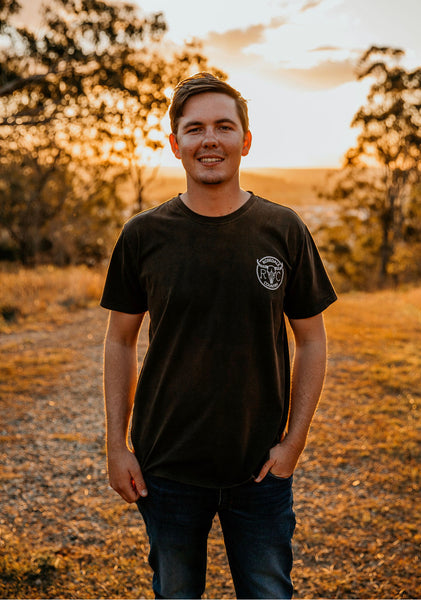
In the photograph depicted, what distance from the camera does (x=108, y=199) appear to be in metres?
22.1

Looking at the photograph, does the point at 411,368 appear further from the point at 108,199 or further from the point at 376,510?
the point at 108,199

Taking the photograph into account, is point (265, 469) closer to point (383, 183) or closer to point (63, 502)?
point (63, 502)

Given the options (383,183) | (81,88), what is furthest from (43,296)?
(383,183)

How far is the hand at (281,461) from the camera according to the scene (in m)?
1.66

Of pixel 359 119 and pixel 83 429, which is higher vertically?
pixel 359 119

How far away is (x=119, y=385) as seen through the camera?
183 cm

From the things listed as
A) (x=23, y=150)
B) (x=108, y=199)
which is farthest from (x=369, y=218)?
(x=23, y=150)

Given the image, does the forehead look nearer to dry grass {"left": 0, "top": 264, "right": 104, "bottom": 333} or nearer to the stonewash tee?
the stonewash tee

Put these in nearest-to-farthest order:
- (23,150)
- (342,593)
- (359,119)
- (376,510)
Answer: (342,593), (376,510), (23,150), (359,119)

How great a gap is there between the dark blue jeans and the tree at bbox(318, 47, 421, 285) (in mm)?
20116

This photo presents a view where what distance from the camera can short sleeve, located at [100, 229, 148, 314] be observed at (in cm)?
171

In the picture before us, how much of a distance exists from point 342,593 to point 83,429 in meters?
3.02

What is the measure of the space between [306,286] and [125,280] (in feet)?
2.00

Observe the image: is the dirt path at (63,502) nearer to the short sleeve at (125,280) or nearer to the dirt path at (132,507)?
the dirt path at (132,507)
